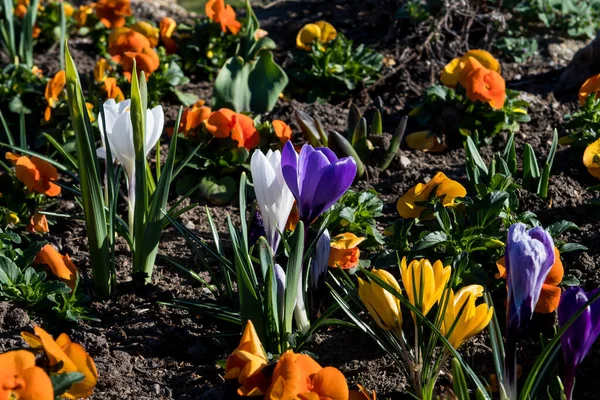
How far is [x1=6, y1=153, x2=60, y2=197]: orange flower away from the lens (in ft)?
8.51

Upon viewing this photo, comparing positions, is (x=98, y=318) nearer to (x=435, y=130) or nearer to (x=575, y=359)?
(x=575, y=359)

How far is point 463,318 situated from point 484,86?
4.19ft

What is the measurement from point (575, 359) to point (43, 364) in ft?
3.43

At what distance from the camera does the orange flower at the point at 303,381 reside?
5.22 feet

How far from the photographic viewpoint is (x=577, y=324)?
1.62 metres

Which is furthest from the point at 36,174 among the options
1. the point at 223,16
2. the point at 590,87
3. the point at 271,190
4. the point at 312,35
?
the point at 590,87

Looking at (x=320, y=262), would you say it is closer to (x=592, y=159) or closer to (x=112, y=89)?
(x=592, y=159)

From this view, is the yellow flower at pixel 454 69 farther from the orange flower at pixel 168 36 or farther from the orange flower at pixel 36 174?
the orange flower at pixel 36 174

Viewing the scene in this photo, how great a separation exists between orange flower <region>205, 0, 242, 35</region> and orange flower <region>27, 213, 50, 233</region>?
54.3 inches

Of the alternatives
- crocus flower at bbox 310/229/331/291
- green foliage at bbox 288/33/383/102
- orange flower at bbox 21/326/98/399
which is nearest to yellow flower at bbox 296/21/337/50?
green foliage at bbox 288/33/383/102

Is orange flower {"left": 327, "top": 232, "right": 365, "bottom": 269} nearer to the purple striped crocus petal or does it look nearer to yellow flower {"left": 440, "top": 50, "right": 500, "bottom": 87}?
the purple striped crocus petal

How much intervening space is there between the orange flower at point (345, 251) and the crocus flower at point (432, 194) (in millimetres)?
207

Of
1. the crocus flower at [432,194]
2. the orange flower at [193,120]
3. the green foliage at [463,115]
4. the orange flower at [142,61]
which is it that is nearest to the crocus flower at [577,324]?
the crocus flower at [432,194]

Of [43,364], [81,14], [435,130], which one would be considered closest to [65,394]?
[43,364]
